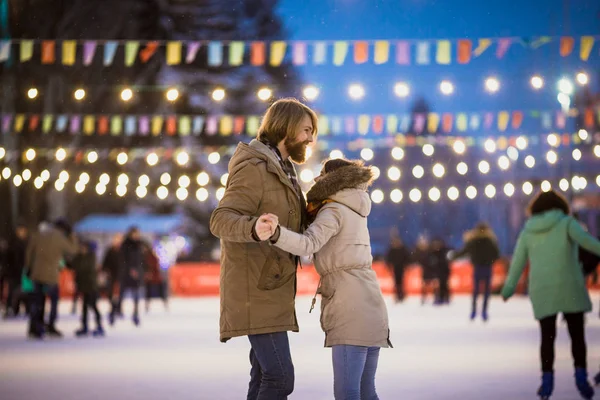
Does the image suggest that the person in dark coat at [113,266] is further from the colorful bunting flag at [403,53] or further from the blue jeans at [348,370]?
the blue jeans at [348,370]

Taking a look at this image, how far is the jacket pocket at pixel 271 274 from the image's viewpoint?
4840mm

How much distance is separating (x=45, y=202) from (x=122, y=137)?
115 inches

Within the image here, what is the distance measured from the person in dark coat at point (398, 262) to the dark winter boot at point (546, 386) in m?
16.3

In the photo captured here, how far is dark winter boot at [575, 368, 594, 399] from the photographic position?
7.32 m

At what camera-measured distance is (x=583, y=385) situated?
7352 mm

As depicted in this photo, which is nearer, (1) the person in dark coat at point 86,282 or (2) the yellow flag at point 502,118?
(1) the person in dark coat at point 86,282

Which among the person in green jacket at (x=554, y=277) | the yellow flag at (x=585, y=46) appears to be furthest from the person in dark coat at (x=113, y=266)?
the person in green jacket at (x=554, y=277)

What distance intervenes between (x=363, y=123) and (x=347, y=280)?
1853 centimetres

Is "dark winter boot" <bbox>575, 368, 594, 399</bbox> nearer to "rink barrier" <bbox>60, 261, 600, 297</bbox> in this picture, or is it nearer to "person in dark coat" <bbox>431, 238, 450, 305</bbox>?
"person in dark coat" <bbox>431, 238, 450, 305</bbox>

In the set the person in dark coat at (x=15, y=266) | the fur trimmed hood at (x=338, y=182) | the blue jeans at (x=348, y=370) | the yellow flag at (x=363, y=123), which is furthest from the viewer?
the yellow flag at (x=363, y=123)

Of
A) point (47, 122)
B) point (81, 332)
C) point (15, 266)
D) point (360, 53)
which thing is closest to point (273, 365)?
point (81, 332)

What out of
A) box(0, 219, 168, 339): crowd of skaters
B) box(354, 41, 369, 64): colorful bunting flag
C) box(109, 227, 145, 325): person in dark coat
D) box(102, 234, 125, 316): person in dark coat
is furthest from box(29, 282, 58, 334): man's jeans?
box(354, 41, 369, 64): colorful bunting flag

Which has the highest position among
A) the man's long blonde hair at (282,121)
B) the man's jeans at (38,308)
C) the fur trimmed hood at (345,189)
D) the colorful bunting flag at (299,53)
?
the colorful bunting flag at (299,53)

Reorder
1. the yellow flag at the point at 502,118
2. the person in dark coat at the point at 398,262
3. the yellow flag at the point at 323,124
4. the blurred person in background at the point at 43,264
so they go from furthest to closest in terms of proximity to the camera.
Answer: the yellow flag at the point at 323,124 → the person in dark coat at the point at 398,262 → the yellow flag at the point at 502,118 → the blurred person in background at the point at 43,264
